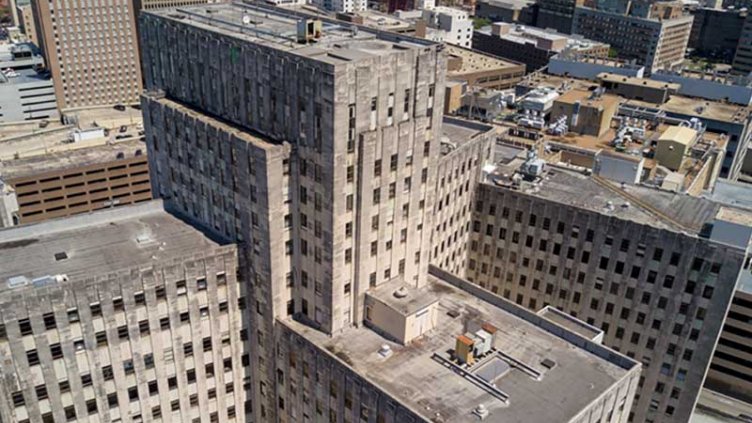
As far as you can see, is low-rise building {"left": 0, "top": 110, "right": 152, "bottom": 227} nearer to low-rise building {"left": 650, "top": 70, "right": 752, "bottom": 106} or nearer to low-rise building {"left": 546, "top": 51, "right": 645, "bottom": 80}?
low-rise building {"left": 546, "top": 51, "right": 645, "bottom": 80}

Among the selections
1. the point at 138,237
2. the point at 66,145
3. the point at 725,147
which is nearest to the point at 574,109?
the point at 725,147

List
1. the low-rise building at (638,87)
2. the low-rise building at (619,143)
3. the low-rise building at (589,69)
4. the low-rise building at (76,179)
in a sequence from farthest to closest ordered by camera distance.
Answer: the low-rise building at (589,69) < the low-rise building at (638,87) < the low-rise building at (76,179) < the low-rise building at (619,143)

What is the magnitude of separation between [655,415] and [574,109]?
241ft

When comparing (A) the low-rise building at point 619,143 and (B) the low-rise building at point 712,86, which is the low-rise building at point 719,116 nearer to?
(A) the low-rise building at point 619,143

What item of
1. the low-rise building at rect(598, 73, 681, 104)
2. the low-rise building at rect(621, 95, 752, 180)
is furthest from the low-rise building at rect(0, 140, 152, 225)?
the low-rise building at rect(621, 95, 752, 180)

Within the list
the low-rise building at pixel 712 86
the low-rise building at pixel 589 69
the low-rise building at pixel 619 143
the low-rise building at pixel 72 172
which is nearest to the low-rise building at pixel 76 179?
the low-rise building at pixel 72 172

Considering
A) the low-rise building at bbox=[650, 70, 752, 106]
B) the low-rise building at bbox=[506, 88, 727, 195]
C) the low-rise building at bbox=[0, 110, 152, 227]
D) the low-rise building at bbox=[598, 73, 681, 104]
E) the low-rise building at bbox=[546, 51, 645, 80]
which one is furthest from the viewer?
the low-rise building at bbox=[546, 51, 645, 80]

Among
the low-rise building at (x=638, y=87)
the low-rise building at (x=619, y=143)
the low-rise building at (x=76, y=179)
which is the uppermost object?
the low-rise building at (x=638, y=87)

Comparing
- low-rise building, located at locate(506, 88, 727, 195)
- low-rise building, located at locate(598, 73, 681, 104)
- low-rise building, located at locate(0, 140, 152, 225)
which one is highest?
low-rise building, located at locate(598, 73, 681, 104)

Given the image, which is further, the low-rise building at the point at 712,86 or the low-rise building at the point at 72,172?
the low-rise building at the point at 712,86

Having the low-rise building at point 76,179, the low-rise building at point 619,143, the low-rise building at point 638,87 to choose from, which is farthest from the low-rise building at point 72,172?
the low-rise building at point 638,87

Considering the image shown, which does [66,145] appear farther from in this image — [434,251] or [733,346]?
[733,346]

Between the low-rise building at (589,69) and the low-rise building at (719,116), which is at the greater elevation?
the low-rise building at (589,69)

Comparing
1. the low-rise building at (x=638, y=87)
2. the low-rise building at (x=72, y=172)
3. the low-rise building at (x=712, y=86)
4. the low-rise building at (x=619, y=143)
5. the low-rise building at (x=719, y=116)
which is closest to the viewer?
the low-rise building at (x=619, y=143)
